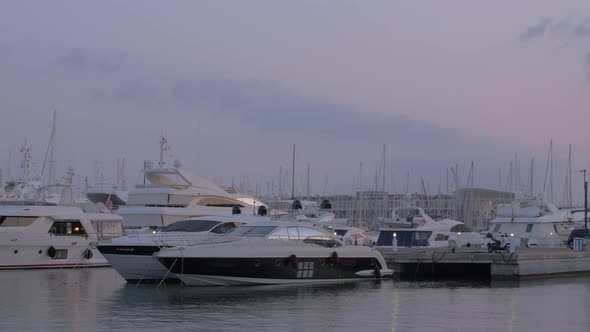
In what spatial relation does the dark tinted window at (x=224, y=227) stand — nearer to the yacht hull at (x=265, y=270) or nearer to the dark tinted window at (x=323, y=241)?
the dark tinted window at (x=323, y=241)

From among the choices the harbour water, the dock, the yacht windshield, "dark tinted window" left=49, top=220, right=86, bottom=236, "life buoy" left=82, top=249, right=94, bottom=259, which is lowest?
the harbour water

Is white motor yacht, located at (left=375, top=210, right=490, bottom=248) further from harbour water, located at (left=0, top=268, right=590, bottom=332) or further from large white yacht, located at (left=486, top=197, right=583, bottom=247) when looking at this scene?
large white yacht, located at (left=486, top=197, right=583, bottom=247)

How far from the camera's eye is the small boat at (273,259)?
79.3 feet

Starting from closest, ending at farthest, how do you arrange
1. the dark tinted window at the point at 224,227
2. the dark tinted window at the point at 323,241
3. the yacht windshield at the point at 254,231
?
the yacht windshield at the point at 254,231 < the dark tinted window at the point at 323,241 < the dark tinted window at the point at 224,227

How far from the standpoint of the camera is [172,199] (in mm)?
43031

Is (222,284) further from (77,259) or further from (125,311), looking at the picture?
(77,259)

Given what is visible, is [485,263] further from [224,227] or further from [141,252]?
[141,252]

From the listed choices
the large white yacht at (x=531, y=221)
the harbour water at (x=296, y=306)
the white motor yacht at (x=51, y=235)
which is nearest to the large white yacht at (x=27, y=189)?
the white motor yacht at (x=51, y=235)

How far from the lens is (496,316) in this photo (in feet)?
63.5

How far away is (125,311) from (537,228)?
96.2 ft

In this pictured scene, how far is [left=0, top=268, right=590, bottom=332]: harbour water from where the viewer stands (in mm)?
17109

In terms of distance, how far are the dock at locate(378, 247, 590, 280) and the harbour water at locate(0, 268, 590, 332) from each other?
0.97 meters

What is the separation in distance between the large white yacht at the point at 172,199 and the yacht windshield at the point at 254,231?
48.3ft

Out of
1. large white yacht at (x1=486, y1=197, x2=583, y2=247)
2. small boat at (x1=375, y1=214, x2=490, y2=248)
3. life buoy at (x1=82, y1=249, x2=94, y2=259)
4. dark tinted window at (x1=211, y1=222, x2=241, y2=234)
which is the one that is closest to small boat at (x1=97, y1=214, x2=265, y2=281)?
dark tinted window at (x1=211, y1=222, x2=241, y2=234)
